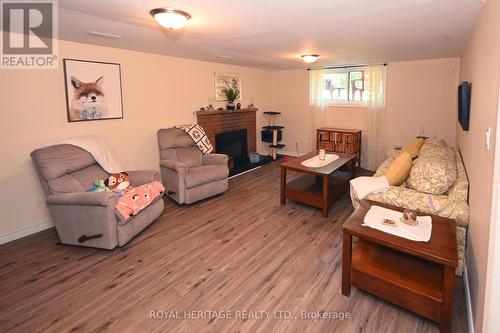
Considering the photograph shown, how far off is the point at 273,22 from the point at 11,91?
2774mm

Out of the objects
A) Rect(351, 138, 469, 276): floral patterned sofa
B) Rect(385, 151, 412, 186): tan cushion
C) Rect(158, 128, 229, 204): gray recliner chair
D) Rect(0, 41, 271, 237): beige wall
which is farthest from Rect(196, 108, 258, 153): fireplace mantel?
Rect(385, 151, 412, 186): tan cushion

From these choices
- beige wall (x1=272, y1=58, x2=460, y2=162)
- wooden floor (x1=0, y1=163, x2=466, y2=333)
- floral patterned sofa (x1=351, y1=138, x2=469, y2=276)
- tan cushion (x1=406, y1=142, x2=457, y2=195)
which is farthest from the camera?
beige wall (x1=272, y1=58, x2=460, y2=162)

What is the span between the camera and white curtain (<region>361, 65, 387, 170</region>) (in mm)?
5551

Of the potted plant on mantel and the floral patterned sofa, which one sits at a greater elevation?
the potted plant on mantel

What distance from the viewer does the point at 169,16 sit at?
7.42ft

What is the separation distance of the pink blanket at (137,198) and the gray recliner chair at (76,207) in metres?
0.07

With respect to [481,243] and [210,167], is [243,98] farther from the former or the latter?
[481,243]

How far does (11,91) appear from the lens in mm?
2967

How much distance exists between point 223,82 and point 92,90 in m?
2.62

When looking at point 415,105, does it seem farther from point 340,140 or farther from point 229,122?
point 229,122

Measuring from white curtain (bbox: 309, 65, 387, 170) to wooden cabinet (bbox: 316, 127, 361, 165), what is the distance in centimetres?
19

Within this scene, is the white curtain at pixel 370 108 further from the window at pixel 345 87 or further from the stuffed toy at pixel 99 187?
the stuffed toy at pixel 99 187

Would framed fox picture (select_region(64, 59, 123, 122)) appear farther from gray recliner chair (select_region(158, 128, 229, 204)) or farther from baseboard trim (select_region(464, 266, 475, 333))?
baseboard trim (select_region(464, 266, 475, 333))

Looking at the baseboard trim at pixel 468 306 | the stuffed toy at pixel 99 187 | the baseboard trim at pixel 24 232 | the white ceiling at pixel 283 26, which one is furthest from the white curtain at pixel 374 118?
the baseboard trim at pixel 24 232
